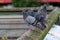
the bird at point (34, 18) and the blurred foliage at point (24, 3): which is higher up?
the bird at point (34, 18)

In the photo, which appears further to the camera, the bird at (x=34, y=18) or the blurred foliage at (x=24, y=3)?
the blurred foliage at (x=24, y=3)

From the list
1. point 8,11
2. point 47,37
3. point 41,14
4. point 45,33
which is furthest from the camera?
point 8,11

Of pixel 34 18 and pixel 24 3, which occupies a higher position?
pixel 34 18

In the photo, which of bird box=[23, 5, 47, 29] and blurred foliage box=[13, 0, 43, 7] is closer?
bird box=[23, 5, 47, 29]

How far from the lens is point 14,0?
12352 millimetres

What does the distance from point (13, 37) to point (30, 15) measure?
762mm

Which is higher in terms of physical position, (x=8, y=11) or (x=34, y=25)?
(x=34, y=25)

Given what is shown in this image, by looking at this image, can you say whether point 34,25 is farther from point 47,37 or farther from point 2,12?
point 2,12

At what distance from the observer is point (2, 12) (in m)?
7.95

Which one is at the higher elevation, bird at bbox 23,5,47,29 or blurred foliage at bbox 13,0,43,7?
bird at bbox 23,5,47,29

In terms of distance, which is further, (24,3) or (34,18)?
(24,3)

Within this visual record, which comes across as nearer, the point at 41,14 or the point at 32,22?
the point at 32,22

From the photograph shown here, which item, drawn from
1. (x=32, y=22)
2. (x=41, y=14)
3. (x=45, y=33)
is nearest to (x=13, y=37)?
(x=45, y=33)

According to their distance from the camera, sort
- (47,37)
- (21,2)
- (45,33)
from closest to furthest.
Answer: (47,37) → (45,33) → (21,2)
